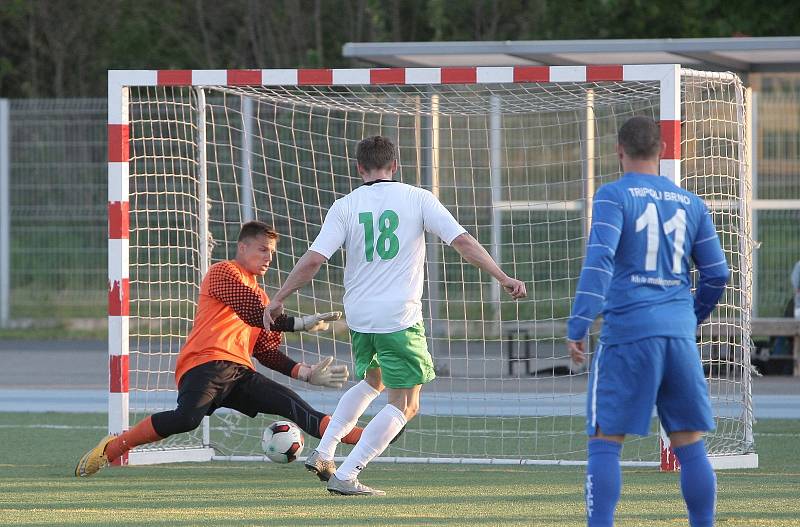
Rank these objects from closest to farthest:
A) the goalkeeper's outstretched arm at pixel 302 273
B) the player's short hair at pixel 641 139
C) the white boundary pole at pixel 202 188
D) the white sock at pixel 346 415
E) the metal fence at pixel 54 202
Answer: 1. the player's short hair at pixel 641 139
2. the goalkeeper's outstretched arm at pixel 302 273
3. the white sock at pixel 346 415
4. the white boundary pole at pixel 202 188
5. the metal fence at pixel 54 202

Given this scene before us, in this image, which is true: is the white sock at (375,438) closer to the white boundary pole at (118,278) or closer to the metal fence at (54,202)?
the white boundary pole at (118,278)

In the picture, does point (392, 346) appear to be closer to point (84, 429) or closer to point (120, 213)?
point (120, 213)

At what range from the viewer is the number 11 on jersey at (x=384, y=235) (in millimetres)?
7512

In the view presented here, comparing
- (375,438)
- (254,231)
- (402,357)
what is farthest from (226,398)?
(402,357)

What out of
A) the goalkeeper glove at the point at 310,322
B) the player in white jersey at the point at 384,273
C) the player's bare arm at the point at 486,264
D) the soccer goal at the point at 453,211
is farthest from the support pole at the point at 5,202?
the player's bare arm at the point at 486,264

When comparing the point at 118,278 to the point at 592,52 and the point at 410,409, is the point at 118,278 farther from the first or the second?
the point at 592,52

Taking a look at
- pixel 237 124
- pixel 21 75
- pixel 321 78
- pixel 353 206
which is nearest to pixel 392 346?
pixel 353 206

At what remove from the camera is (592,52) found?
43.5ft

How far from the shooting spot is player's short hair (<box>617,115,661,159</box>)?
5.89 m

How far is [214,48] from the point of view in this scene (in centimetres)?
2650

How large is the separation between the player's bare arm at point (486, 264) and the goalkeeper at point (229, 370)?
3.75 ft

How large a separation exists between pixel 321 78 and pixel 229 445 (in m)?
2.89

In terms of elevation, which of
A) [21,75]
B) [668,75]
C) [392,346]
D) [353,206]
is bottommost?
[392,346]

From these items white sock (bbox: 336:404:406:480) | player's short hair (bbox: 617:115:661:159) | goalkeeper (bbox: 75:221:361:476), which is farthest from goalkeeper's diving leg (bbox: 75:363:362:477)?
player's short hair (bbox: 617:115:661:159)
